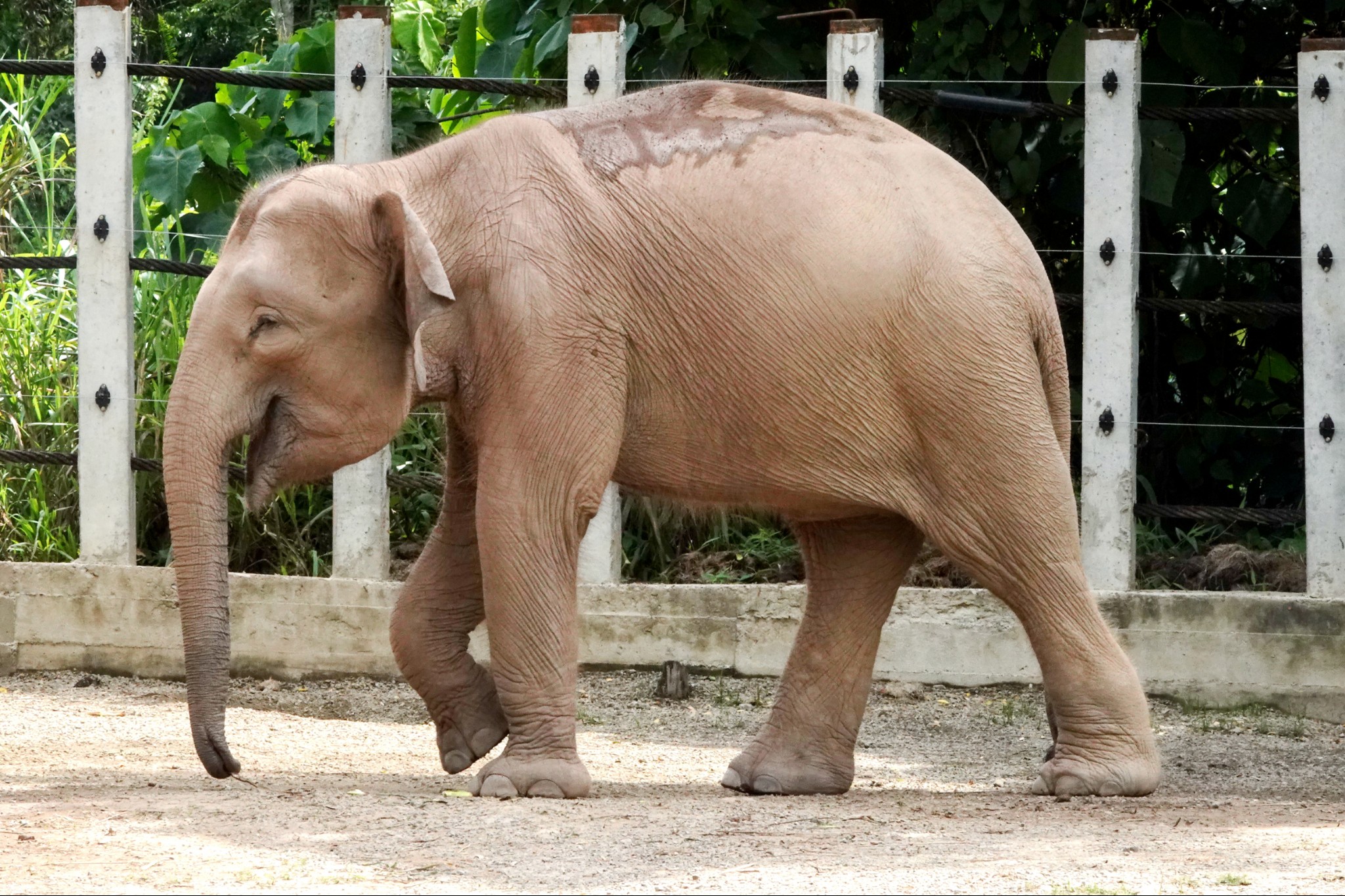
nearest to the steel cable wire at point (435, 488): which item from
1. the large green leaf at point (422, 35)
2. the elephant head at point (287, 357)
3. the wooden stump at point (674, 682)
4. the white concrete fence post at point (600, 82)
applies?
the white concrete fence post at point (600, 82)

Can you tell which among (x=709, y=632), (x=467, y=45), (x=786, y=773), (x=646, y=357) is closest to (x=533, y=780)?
(x=786, y=773)

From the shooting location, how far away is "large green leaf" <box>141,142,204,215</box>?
25.8 feet

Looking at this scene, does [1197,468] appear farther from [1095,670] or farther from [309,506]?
[309,506]

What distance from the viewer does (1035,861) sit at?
13.2 ft

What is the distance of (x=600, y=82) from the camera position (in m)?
6.89

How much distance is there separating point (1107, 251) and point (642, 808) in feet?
9.52

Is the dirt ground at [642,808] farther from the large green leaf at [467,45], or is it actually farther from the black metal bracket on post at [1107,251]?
the large green leaf at [467,45]

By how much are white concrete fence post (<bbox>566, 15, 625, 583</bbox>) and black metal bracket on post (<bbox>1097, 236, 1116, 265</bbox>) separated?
1.73 meters

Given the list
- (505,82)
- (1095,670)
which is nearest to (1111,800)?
(1095,670)

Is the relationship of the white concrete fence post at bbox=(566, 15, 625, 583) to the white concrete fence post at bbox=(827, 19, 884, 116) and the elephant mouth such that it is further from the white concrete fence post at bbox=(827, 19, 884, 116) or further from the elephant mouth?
the elephant mouth

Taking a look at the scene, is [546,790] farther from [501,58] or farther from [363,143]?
[501,58]

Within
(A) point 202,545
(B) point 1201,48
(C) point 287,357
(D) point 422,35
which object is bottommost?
(A) point 202,545

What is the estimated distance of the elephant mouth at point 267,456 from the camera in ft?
15.8

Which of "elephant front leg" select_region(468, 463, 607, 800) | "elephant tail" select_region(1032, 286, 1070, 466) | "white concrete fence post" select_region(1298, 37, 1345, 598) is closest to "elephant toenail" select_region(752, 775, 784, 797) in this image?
"elephant front leg" select_region(468, 463, 607, 800)
